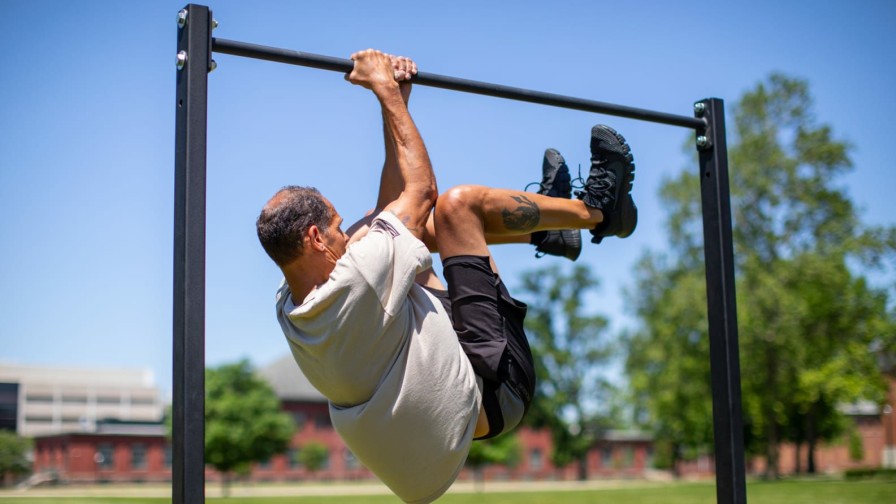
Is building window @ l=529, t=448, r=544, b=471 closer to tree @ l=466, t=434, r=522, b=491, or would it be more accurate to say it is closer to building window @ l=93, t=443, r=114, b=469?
tree @ l=466, t=434, r=522, b=491

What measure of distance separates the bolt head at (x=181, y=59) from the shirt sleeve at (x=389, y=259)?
679mm

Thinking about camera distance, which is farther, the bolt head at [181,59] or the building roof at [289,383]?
the building roof at [289,383]

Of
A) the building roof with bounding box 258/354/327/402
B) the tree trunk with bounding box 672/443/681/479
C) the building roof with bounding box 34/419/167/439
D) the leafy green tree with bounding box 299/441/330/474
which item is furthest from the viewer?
the tree trunk with bounding box 672/443/681/479

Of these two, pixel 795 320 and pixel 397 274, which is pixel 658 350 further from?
pixel 397 274

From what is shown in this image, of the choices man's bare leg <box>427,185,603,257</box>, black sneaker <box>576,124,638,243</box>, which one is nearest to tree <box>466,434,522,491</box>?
black sneaker <box>576,124,638,243</box>

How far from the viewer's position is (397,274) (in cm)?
241

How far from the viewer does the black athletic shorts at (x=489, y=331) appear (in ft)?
8.98

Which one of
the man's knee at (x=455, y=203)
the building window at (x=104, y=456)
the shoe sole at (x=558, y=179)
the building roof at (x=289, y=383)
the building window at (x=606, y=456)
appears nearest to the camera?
the man's knee at (x=455, y=203)

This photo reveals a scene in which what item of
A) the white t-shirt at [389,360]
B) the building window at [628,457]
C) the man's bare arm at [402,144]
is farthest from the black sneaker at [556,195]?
the building window at [628,457]

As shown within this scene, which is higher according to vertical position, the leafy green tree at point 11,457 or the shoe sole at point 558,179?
the shoe sole at point 558,179

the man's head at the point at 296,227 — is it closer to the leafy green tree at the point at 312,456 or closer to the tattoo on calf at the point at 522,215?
the tattoo on calf at the point at 522,215

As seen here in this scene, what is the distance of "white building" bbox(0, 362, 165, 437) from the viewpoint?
229 feet

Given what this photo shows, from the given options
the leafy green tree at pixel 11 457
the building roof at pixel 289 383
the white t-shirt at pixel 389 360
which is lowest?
the leafy green tree at pixel 11 457

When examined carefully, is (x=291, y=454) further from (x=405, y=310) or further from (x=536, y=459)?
(x=405, y=310)
